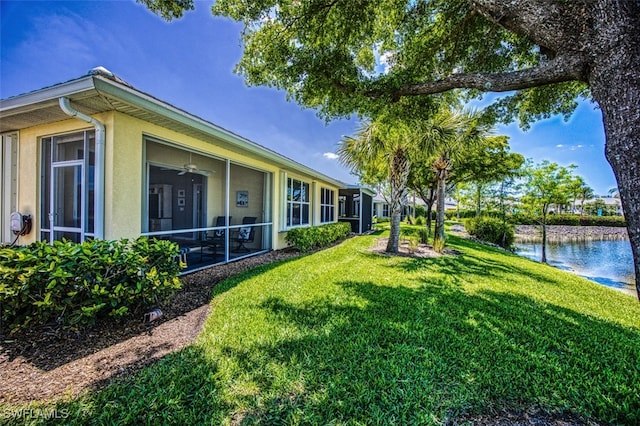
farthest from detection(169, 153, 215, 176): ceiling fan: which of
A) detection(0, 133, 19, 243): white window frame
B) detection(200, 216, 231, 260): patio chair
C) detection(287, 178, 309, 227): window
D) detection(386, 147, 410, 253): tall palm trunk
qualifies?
detection(386, 147, 410, 253): tall palm trunk

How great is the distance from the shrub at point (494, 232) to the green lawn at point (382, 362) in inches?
483

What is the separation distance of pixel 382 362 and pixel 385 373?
6.7 inches

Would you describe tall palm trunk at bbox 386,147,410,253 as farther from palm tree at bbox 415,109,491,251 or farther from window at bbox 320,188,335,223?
window at bbox 320,188,335,223

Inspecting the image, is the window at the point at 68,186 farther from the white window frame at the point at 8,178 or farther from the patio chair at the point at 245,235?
the patio chair at the point at 245,235

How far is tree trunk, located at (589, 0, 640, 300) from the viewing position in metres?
1.77

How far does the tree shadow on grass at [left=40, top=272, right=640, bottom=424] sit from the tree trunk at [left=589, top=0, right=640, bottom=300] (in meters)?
1.28

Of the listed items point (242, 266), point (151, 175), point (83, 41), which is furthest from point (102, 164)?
point (151, 175)

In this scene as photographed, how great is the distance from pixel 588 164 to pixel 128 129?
21431 millimetres

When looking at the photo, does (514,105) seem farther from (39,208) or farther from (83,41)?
(39,208)

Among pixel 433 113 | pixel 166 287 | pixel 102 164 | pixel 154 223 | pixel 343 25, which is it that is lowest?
pixel 166 287

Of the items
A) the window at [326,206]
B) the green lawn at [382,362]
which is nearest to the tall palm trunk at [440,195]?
the green lawn at [382,362]

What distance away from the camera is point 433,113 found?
5.52 meters

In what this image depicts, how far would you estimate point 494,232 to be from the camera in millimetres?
16359

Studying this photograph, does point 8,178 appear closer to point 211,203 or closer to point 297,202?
point 211,203
